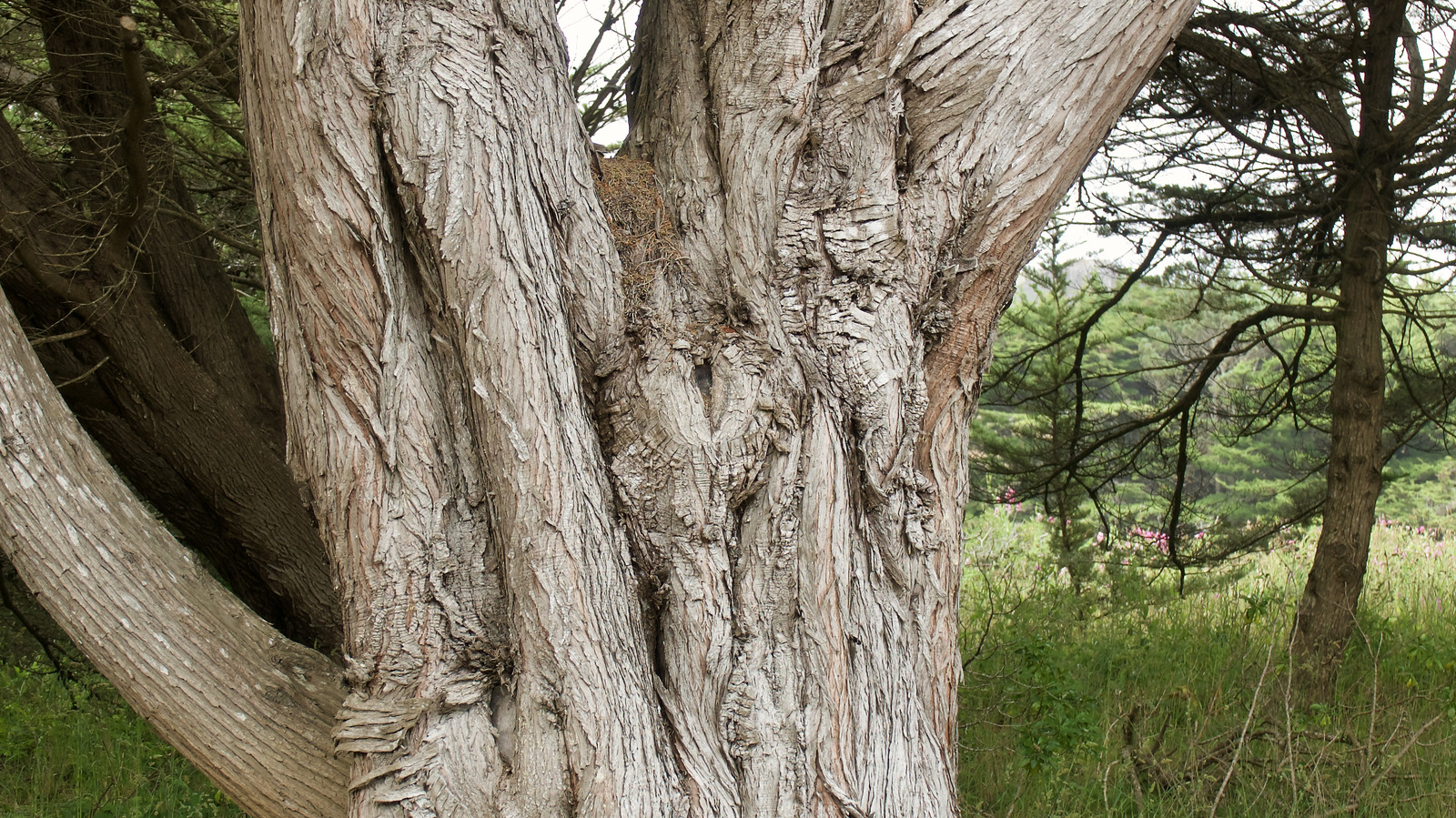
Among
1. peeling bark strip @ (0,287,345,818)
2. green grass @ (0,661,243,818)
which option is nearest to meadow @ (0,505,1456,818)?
green grass @ (0,661,243,818)

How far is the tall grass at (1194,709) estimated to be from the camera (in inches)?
130

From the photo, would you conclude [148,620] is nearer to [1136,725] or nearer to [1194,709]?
[1136,725]

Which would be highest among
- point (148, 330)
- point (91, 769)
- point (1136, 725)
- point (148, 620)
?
point (148, 330)

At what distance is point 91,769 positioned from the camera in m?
Answer: 3.85

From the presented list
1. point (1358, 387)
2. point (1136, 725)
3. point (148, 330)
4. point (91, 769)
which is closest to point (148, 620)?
point (148, 330)

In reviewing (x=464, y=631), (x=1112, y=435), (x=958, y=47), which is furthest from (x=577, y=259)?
(x=1112, y=435)

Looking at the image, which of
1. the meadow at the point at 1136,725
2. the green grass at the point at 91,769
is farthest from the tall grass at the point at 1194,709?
the green grass at the point at 91,769

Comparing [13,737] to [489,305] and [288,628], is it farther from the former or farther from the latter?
[489,305]

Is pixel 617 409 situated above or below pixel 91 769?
above

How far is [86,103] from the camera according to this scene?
3932mm

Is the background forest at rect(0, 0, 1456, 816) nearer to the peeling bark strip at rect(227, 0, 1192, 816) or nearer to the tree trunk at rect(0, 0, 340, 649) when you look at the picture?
the tree trunk at rect(0, 0, 340, 649)

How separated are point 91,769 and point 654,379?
3487mm

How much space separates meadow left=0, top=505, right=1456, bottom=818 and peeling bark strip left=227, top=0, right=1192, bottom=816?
5.63ft

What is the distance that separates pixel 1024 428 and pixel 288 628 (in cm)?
644
